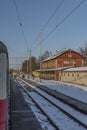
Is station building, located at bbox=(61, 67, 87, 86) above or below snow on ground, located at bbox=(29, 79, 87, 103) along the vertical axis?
above

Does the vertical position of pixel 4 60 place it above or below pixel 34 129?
above

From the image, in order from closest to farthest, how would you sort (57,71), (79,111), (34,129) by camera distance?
(34,129) < (79,111) < (57,71)

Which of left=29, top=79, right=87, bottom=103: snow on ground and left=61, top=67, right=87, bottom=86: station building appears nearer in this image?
left=29, top=79, right=87, bottom=103: snow on ground

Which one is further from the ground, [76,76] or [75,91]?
[76,76]

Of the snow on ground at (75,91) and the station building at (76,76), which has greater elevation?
the station building at (76,76)

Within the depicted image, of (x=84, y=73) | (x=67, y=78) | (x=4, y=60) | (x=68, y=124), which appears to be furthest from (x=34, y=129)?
(x=67, y=78)

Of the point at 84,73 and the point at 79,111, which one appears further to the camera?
the point at 84,73

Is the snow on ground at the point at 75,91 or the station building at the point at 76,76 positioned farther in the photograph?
the station building at the point at 76,76

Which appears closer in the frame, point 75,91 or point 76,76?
point 75,91

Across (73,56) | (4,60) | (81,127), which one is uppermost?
(73,56)

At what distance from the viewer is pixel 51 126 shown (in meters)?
13.3

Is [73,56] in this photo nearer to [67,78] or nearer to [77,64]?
[77,64]

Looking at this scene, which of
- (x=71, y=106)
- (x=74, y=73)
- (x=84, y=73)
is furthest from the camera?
(x=74, y=73)

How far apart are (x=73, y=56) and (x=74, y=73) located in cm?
3717
